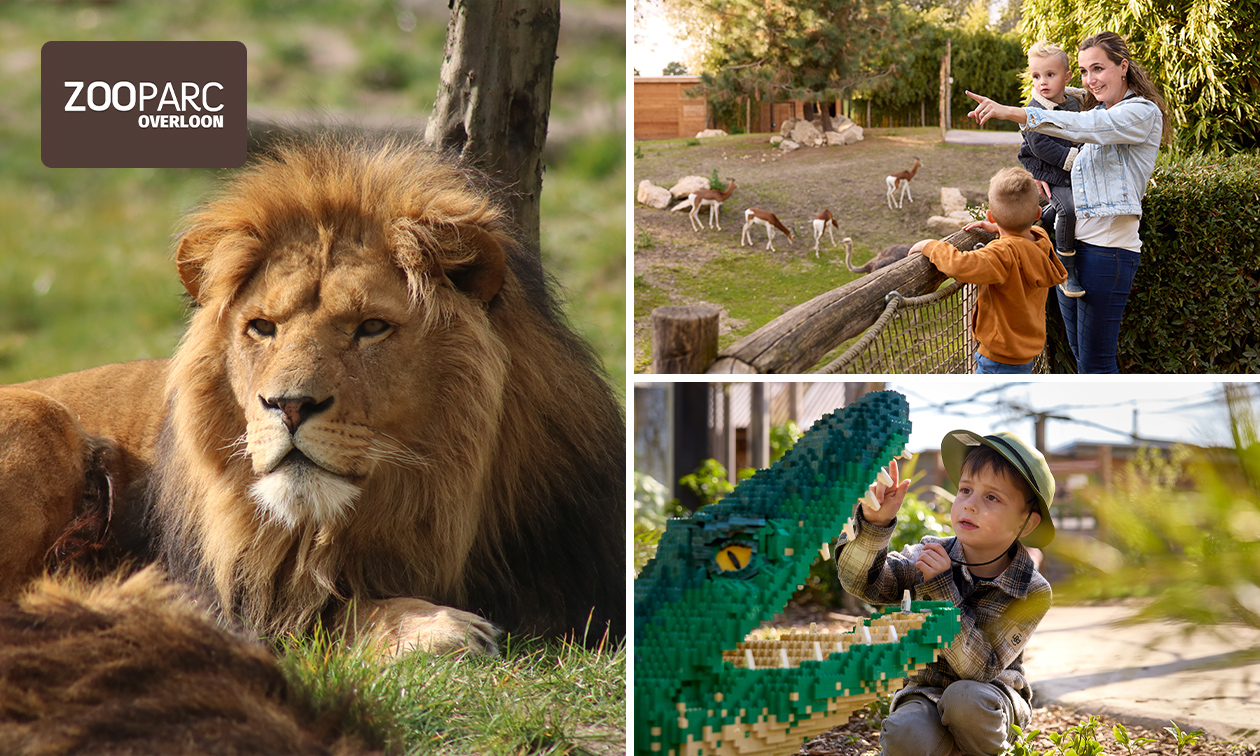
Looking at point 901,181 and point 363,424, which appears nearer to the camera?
point 363,424

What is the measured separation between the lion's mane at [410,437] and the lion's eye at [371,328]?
0.33 feet

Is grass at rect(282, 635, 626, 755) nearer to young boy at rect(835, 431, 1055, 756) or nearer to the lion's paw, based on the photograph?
the lion's paw

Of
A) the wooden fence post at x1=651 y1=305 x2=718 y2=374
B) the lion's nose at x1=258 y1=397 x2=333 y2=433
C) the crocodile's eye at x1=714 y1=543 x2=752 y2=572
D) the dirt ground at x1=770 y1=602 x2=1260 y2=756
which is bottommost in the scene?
the dirt ground at x1=770 y1=602 x2=1260 y2=756

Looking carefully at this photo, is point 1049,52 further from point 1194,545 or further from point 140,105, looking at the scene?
point 140,105

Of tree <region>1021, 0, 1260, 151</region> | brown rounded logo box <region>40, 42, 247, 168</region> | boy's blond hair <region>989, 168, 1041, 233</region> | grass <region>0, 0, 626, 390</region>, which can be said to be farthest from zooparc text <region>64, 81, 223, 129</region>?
tree <region>1021, 0, 1260, 151</region>

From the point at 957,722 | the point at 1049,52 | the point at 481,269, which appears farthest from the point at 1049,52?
the point at 957,722

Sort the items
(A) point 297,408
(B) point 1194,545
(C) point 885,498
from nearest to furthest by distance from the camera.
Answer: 1. (A) point 297,408
2. (C) point 885,498
3. (B) point 1194,545

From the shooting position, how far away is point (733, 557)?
1950mm

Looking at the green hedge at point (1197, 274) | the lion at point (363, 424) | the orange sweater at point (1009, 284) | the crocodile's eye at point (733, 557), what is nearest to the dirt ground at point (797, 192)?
the orange sweater at point (1009, 284)

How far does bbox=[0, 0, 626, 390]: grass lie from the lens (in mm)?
2387

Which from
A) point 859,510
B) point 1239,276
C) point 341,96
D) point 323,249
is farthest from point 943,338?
point 341,96

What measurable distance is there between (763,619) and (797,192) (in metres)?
1.56

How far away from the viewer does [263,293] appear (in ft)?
6.86

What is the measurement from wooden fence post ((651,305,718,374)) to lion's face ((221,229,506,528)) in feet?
1.47
